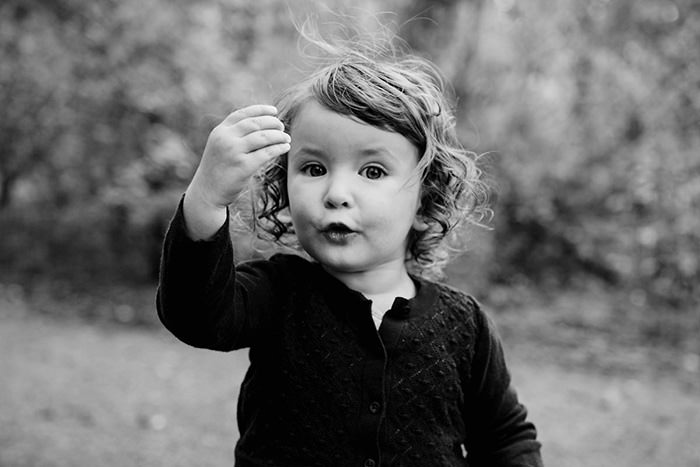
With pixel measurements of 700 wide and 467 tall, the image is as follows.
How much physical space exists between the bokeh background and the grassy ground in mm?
19

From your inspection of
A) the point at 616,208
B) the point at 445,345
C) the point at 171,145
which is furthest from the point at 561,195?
the point at 445,345

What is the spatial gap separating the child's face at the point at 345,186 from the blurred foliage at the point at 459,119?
3.86m

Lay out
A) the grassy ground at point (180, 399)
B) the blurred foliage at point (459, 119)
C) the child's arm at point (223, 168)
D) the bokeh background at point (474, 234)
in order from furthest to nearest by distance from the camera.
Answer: the blurred foliage at point (459, 119) < the bokeh background at point (474, 234) < the grassy ground at point (180, 399) < the child's arm at point (223, 168)

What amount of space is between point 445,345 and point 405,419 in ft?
0.61

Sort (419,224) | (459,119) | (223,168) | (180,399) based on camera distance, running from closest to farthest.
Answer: (223,168) < (419,224) < (180,399) < (459,119)

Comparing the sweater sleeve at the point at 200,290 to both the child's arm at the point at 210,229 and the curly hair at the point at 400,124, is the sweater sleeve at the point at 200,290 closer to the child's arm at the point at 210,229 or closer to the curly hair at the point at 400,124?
the child's arm at the point at 210,229

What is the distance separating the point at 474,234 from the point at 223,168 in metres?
4.83

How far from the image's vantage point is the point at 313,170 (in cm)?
155

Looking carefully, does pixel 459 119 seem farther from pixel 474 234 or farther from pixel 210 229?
pixel 210 229

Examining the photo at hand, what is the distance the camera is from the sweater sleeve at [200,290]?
51.7 inches

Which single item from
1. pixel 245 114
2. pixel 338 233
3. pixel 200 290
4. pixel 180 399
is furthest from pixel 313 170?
pixel 180 399

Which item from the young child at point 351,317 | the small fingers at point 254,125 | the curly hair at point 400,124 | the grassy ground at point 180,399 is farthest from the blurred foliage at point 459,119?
the small fingers at point 254,125

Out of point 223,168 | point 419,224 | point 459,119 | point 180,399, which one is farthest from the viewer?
point 459,119

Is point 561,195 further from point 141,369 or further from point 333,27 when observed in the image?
point 141,369
